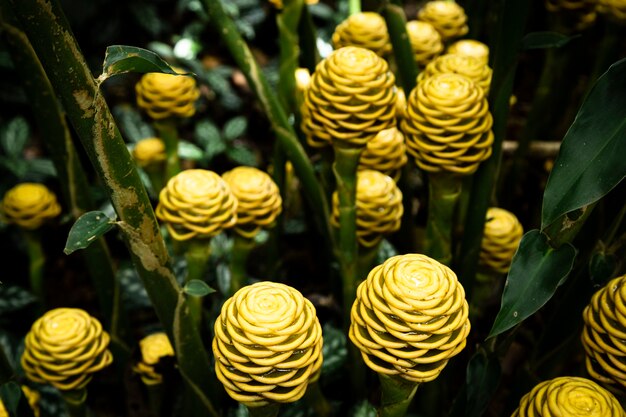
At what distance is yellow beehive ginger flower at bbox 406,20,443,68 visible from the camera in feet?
3.20

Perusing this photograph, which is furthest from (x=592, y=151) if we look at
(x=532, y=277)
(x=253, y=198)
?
(x=253, y=198)

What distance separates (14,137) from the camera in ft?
4.55

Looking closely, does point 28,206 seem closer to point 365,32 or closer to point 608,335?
point 365,32

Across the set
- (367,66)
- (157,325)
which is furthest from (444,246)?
(157,325)

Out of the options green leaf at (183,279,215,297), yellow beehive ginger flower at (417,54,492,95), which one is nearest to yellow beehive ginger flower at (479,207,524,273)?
yellow beehive ginger flower at (417,54,492,95)

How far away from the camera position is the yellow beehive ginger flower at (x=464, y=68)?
82cm

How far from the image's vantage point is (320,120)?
0.72m

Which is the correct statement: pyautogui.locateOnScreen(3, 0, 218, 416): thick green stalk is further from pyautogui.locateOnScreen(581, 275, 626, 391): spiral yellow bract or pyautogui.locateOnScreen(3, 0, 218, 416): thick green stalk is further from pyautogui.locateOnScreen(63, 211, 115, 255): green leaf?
pyautogui.locateOnScreen(581, 275, 626, 391): spiral yellow bract

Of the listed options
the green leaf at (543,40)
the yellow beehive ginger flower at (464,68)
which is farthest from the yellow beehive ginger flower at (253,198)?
the green leaf at (543,40)

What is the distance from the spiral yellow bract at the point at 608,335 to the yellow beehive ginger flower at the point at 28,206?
30.3 inches

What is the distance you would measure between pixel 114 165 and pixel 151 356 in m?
0.38

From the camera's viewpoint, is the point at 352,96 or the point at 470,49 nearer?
the point at 352,96

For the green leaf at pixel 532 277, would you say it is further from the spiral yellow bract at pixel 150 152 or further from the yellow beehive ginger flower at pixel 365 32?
the spiral yellow bract at pixel 150 152

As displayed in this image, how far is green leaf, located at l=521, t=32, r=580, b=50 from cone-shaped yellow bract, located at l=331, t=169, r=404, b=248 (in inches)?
9.4
